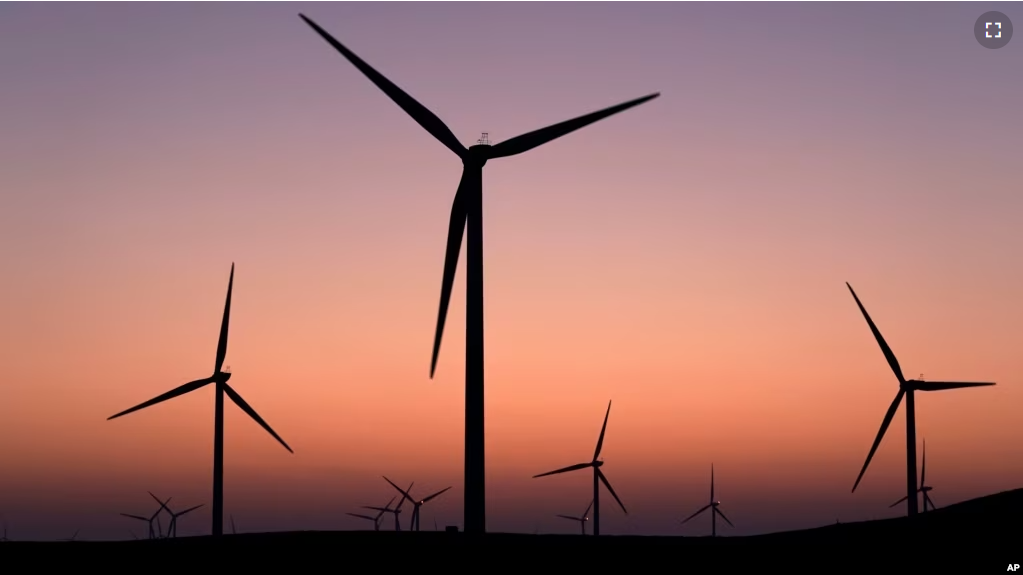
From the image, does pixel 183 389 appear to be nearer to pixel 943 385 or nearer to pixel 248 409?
pixel 248 409

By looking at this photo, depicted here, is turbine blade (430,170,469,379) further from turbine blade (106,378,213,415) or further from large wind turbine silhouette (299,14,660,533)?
turbine blade (106,378,213,415)

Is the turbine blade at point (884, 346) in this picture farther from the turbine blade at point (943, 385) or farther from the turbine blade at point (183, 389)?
the turbine blade at point (183, 389)

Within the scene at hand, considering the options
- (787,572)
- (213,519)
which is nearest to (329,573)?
(787,572)

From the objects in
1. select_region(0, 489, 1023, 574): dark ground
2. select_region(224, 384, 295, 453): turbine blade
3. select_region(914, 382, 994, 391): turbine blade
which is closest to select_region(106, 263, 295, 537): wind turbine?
select_region(224, 384, 295, 453): turbine blade

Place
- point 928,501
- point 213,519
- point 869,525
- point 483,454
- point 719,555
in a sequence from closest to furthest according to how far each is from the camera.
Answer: point 483,454
point 719,555
point 869,525
point 213,519
point 928,501

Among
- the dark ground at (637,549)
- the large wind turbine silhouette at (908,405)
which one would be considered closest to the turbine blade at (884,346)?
the large wind turbine silhouette at (908,405)

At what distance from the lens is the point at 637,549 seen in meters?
71.8

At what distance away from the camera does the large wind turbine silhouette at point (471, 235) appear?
64938 millimetres

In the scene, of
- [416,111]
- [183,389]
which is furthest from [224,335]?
[416,111]

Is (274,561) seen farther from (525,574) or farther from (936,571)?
(936,571)

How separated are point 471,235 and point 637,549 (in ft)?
62.8

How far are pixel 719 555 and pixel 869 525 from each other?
11.5 meters

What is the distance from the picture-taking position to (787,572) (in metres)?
66.6

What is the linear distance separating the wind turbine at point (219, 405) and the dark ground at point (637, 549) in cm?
2789
